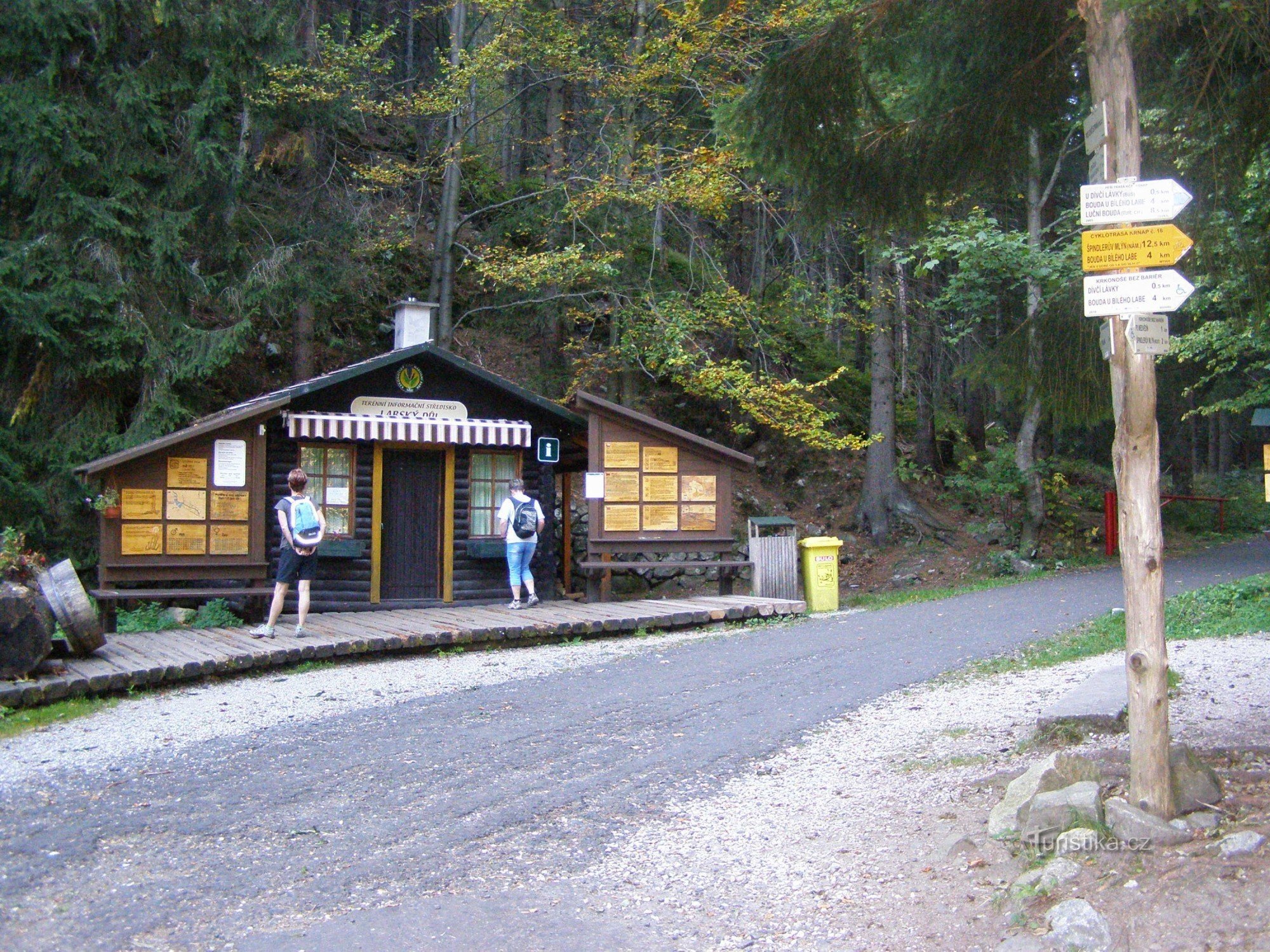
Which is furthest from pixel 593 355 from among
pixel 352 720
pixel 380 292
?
pixel 352 720

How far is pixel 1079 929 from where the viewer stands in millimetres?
4035

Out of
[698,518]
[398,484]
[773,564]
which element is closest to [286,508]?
[398,484]

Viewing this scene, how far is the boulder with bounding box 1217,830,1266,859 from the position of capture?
4.30 metres

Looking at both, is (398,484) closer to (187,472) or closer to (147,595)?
(187,472)

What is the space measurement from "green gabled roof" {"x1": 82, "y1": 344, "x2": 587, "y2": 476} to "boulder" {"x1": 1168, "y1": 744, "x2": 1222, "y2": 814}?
11349mm

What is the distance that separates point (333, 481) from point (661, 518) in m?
4.71

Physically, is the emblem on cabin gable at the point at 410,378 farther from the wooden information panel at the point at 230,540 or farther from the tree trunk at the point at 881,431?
the tree trunk at the point at 881,431

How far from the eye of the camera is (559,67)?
20000 mm

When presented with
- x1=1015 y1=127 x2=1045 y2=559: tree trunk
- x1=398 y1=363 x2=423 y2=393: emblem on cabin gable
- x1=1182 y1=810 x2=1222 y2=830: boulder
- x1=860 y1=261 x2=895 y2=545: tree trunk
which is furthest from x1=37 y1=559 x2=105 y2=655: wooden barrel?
x1=860 y1=261 x2=895 y2=545: tree trunk

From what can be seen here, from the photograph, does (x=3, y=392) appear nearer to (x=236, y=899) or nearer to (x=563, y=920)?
(x=236, y=899)

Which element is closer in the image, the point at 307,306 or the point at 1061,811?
the point at 1061,811

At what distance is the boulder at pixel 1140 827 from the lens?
4.60 meters

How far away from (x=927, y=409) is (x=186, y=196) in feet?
57.9

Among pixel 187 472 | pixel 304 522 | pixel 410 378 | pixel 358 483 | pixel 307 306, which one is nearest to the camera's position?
pixel 304 522
